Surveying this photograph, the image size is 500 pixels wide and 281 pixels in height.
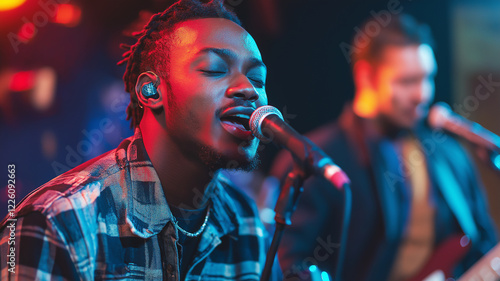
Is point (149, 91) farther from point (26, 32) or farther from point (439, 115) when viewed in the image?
point (439, 115)

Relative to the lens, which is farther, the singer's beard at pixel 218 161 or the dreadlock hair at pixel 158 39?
the dreadlock hair at pixel 158 39

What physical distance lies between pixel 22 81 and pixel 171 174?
79cm

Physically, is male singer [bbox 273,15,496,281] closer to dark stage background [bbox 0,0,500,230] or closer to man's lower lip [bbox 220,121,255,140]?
dark stage background [bbox 0,0,500,230]

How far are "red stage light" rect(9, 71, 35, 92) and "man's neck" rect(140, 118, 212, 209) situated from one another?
613 millimetres

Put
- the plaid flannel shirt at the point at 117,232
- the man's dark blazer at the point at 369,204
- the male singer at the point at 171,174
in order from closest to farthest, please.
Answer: the plaid flannel shirt at the point at 117,232 → the male singer at the point at 171,174 → the man's dark blazer at the point at 369,204

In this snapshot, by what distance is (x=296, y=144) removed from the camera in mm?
1196

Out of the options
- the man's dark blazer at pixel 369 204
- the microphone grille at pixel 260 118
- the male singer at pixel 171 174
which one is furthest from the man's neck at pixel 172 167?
the man's dark blazer at pixel 369 204

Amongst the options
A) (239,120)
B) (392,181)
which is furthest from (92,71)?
(392,181)

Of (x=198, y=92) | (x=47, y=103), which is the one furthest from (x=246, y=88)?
(x=47, y=103)

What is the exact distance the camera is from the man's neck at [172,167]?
166cm

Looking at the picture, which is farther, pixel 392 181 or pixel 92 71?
pixel 392 181

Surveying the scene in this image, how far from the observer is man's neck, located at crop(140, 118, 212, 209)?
166cm

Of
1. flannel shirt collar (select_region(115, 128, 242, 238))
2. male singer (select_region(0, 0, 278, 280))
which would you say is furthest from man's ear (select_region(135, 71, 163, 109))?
flannel shirt collar (select_region(115, 128, 242, 238))

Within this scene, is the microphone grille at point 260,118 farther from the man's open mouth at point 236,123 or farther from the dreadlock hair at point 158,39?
the dreadlock hair at point 158,39
